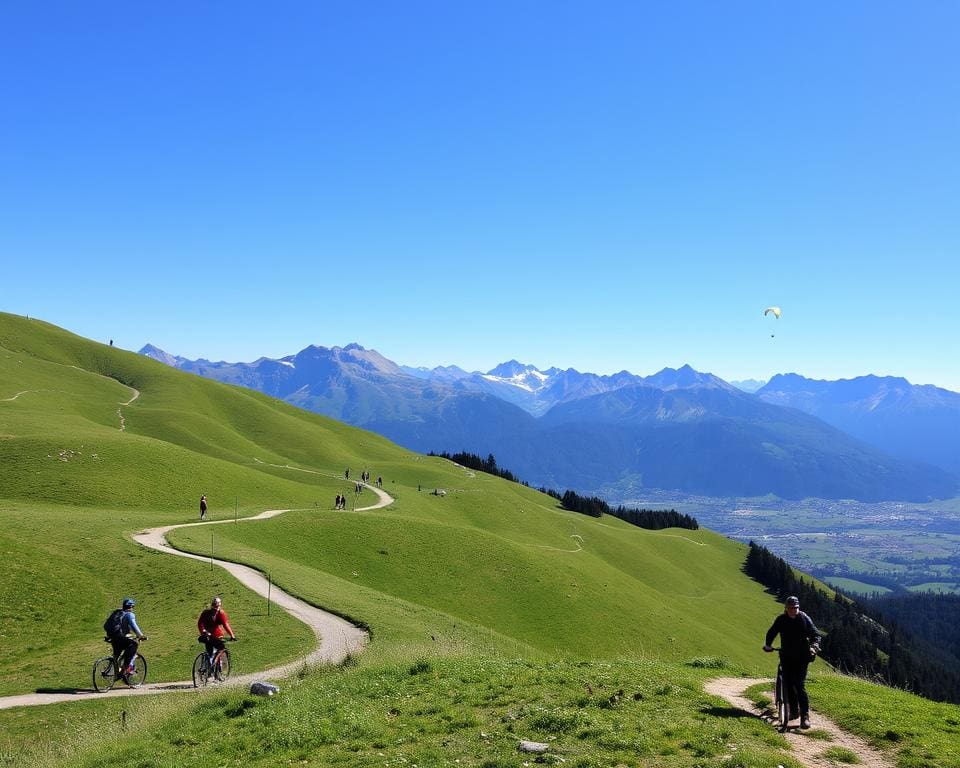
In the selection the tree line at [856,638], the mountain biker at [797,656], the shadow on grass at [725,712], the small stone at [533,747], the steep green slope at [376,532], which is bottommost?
the tree line at [856,638]

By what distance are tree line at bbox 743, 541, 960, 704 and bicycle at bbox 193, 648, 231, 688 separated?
126m

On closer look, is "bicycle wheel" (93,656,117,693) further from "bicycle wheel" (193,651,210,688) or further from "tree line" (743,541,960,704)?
"tree line" (743,541,960,704)

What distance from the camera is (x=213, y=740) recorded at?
53.1 ft

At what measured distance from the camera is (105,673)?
23.7 m

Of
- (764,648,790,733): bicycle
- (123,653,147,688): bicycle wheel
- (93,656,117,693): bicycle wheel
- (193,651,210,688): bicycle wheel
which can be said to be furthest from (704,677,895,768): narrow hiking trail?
(93,656,117,693): bicycle wheel

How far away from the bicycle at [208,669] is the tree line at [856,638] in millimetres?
126208

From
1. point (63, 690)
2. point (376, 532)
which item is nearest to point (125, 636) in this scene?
point (63, 690)

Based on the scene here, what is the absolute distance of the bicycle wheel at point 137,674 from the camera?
2380 centimetres

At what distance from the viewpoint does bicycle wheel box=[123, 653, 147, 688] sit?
2380 centimetres

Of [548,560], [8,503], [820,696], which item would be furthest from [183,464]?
[820,696]

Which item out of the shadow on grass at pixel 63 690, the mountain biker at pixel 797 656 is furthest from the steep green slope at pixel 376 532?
the shadow on grass at pixel 63 690

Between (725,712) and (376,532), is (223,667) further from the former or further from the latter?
(376,532)

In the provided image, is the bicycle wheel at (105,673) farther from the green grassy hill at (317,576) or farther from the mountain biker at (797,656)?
the mountain biker at (797,656)

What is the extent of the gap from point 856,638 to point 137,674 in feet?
544
